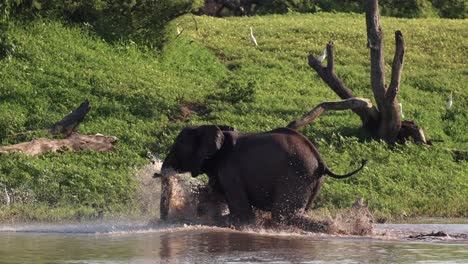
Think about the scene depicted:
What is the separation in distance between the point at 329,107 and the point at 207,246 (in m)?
6.61

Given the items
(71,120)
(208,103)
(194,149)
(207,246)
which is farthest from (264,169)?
(208,103)

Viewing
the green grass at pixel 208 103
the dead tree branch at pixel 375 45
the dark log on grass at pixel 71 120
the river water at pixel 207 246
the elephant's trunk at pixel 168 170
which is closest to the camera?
the river water at pixel 207 246

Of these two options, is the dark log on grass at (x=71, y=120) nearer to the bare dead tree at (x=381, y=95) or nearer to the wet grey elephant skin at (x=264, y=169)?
the bare dead tree at (x=381, y=95)

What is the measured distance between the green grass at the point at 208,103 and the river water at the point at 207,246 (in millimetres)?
2221

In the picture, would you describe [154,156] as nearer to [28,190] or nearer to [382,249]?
[28,190]

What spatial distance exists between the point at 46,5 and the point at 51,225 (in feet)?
33.0

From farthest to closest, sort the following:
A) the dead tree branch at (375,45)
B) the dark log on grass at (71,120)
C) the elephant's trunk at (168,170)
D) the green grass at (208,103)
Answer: the dead tree branch at (375,45) → the dark log on grass at (71,120) → the green grass at (208,103) → the elephant's trunk at (168,170)

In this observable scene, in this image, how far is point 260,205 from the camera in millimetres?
12516

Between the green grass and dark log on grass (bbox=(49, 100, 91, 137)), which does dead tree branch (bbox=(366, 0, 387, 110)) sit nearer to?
the green grass

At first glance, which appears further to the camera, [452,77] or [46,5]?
[452,77]

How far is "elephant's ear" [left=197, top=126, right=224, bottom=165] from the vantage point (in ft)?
40.3

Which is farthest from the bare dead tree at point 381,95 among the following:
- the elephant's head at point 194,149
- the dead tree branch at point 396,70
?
the elephant's head at point 194,149

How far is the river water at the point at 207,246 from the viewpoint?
9.99 meters

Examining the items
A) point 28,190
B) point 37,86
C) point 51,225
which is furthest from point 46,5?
point 51,225
